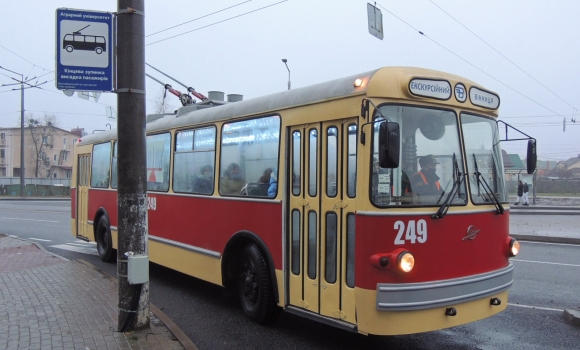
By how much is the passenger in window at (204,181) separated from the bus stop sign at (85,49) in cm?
238

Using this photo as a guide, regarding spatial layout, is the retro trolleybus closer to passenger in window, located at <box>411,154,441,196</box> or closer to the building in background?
passenger in window, located at <box>411,154,441,196</box>

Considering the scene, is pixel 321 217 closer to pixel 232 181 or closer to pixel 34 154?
pixel 232 181

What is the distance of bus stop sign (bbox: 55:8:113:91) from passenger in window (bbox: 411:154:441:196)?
3.49 metres

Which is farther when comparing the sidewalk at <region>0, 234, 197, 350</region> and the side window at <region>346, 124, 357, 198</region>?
the sidewalk at <region>0, 234, 197, 350</region>

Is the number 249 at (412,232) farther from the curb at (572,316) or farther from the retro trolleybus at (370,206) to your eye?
the curb at (572,316)

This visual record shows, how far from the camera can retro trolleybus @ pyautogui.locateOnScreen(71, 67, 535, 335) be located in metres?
5.11

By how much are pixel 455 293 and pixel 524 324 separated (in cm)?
215

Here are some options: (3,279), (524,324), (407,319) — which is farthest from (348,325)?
(3,279)

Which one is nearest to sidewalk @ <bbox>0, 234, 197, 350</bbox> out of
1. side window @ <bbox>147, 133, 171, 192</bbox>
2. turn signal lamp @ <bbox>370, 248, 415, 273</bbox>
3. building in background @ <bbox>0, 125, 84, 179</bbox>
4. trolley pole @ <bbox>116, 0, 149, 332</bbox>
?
trolley pole @ <bbox>116, 0, 149, 332</bbox>

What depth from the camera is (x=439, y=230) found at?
5.29 metres

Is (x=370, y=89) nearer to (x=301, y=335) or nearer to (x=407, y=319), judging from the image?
(x=407, y=319)

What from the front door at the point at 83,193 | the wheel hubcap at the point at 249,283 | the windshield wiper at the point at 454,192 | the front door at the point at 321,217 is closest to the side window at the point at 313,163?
the front door at the point at 321,217

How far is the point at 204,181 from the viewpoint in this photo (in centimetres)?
821

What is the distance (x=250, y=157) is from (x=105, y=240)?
5.95 metres
